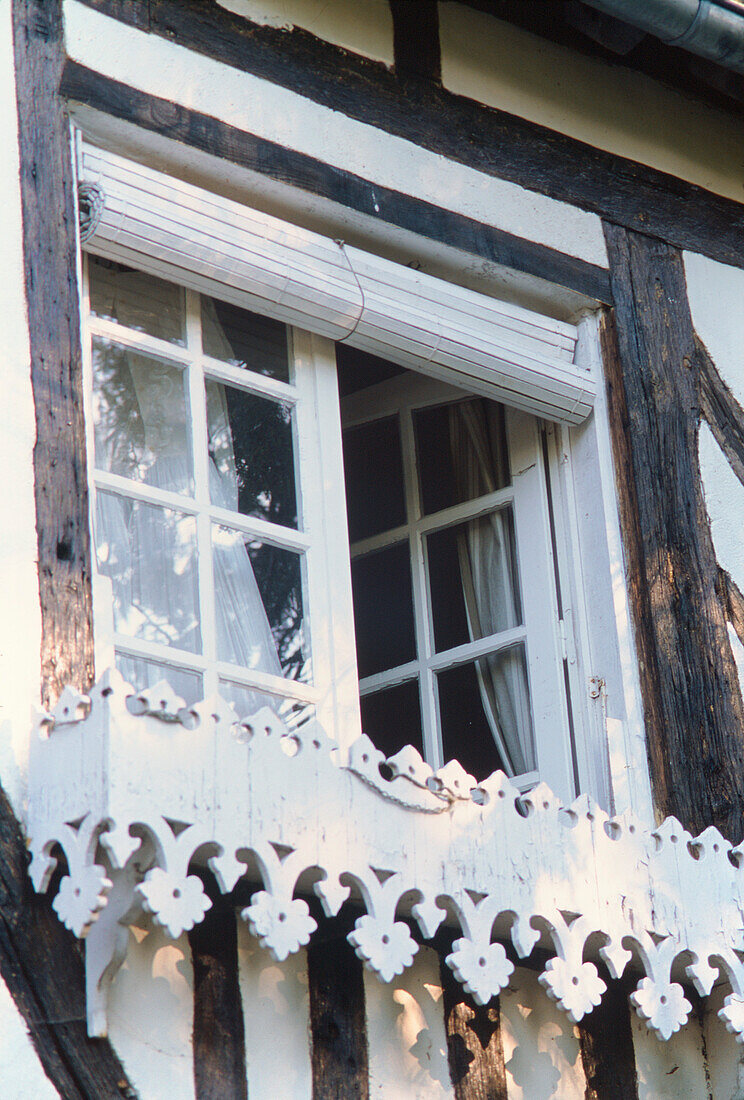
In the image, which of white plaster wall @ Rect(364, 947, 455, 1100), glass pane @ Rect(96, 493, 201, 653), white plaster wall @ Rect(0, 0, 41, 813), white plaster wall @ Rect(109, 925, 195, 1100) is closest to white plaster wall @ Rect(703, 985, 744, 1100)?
white plaster wall @ Rect(364, 947, 455, 1100)

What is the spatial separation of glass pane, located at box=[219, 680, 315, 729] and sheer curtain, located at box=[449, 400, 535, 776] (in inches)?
30.7

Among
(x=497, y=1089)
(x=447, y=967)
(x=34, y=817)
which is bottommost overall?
(x=497, y=1089)

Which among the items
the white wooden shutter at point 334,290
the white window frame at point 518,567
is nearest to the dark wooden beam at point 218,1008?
the white window frame at point 518,567

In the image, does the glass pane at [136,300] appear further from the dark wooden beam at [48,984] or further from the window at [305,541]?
the dark wooden beam at [48,984]

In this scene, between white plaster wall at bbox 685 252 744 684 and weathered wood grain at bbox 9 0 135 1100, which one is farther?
white plaster wall at bbox 685 252 744 684

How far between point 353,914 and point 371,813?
23 centimetres

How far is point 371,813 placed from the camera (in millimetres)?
2980

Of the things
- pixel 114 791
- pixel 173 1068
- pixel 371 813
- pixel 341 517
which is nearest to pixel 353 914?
pixel 371 813

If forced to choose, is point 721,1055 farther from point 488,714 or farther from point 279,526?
point 279,526

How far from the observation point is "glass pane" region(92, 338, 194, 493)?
3.37 meters

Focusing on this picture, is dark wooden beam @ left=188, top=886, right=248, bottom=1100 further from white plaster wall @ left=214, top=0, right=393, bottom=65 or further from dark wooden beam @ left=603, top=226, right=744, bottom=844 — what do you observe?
white plaster wall @ left=214, top=0, right=393, bottom=65

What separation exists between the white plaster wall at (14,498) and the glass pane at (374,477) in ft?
5.17

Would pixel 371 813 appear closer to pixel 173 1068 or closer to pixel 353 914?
pixel 353 914

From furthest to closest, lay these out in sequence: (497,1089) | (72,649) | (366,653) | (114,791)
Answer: (366,653) → (497,1089) → (72,649) → (114,791)
